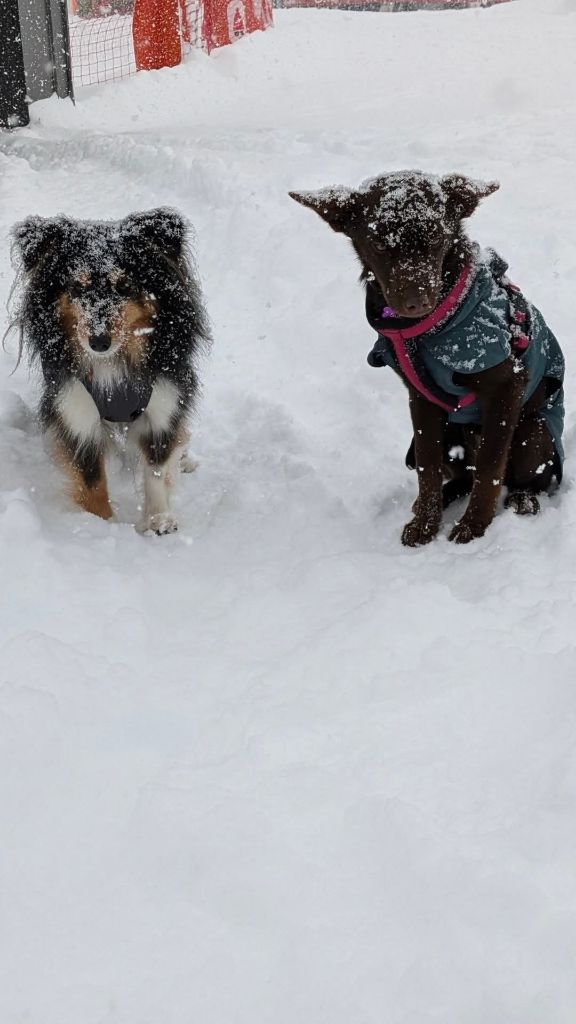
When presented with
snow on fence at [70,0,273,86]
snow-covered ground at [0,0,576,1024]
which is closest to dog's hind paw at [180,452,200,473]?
snow-covered ground at [0,0,576,1024]

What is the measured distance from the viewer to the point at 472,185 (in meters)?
2.76

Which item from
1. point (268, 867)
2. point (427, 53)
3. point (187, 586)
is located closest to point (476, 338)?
point (187, 586)

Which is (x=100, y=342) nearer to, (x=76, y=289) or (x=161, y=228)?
(x=76, y=289)

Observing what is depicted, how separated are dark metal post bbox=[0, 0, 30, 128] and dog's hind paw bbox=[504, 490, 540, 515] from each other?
9.78m

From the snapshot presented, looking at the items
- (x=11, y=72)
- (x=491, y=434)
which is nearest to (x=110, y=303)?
(x=491, y=434)

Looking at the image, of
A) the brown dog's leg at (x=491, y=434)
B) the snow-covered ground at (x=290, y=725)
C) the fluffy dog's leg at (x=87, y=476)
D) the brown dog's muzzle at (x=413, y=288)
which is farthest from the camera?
the fluffy dog's leg at (x=87, y=476)

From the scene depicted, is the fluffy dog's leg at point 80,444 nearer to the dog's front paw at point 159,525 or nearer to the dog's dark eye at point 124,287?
the dog's front paw at point 159,525

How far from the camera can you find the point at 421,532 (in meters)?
3.38

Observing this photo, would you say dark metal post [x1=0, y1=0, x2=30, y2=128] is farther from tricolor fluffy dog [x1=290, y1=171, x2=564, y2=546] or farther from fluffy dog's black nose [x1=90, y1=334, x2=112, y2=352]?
tricolor fluffy dog [x1=290, y1=171, x2=564, y2=546]

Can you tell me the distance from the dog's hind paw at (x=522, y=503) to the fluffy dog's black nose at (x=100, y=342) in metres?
1.65

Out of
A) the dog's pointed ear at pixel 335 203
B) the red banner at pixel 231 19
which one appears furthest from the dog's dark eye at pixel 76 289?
the red banner at pixel 231 19

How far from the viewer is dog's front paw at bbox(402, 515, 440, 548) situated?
338 cm

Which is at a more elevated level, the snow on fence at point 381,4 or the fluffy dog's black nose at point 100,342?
the snow on fence at point 381,4

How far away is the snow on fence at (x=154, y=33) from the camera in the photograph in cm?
1285
